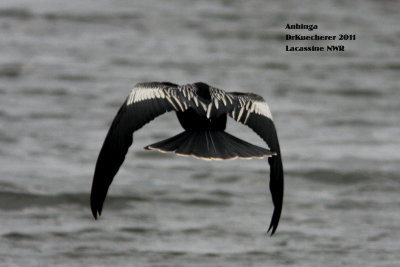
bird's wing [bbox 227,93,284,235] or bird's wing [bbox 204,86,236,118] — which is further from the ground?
bird's wing [bbox 204,86,236,118]

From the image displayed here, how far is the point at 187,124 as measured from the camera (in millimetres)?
7027

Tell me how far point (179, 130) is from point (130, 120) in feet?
22.4

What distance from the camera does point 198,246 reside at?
9.91m

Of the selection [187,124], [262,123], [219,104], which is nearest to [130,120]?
[187,124]

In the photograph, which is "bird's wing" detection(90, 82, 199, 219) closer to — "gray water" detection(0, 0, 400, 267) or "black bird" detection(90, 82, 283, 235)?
"black bird" detection(90, 82, 283, 235)

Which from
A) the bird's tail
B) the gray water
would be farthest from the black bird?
the gray water

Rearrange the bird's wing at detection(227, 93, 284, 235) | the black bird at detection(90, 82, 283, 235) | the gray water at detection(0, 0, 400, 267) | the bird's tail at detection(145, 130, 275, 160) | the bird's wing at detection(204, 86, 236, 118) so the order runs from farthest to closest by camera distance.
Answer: the gray water at detection(0, 0, 400, 267), the bird's wing at detection(227, 93, 284, 235), the bird's wing at detection(204, 86, 236, 118), the black bird at detection(90, 82, 283, 235), the bird's tail at detection(145, 130, 275, 160)

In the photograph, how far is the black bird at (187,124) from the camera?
6.59 metres

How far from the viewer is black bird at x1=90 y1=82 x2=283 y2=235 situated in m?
6.59

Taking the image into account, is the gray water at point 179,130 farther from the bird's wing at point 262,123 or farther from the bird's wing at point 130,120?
the bird's wing at point 130,120

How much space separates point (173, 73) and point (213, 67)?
2.51ft

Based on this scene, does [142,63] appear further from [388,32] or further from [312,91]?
[388,32]

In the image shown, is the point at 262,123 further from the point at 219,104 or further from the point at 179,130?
the point at 179,130

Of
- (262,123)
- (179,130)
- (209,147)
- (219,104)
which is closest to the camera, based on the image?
(209,147)
